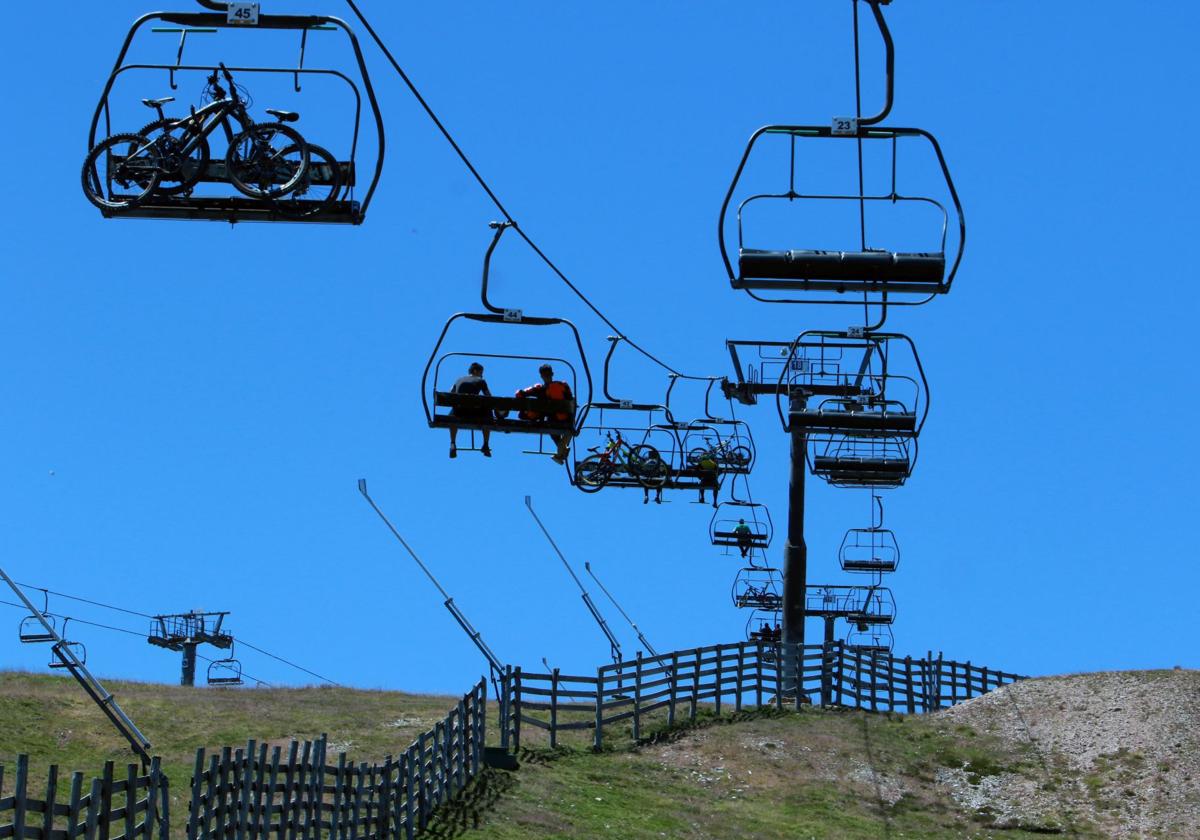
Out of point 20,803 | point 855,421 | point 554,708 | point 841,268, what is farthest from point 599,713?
point 20,803

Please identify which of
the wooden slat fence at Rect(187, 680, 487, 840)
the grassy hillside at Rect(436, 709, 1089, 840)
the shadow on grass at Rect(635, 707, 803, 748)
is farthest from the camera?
the shadow on grass at Rect(635, 707, 803, 748)

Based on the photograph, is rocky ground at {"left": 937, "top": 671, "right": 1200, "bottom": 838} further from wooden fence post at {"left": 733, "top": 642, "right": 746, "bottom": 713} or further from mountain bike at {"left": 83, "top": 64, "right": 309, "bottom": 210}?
mountain bike at {"left": 83, "top": 64, "right": 309, "bottom": 210}

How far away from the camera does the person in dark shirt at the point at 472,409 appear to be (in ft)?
77.3

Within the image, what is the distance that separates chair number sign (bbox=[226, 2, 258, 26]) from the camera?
627 inches

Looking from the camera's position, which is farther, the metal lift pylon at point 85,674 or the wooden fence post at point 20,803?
the metal lift pylon at point 85,674

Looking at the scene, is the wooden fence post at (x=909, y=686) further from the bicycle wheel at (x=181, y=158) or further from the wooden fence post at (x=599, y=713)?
the bicycle wheel at (x=181, y=158)

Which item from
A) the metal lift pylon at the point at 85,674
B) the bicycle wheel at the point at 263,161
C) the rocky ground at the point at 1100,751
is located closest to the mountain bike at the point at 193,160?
the bicycle wheel at the point at 263,161

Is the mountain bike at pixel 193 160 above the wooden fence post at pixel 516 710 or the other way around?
above

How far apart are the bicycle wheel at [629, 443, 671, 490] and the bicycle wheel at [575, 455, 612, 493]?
0.36 metres

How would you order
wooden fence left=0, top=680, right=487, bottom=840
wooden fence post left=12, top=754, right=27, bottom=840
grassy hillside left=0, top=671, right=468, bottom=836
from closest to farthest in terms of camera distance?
wooden fence post left=12, top=754, right=27, bottom=840 < wooden fence left=0, top=680, right=487, bottom=840 < grassy hillside left=0, top=671, right=468, bottom=836

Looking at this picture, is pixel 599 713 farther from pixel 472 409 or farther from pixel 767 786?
pixel 472 409

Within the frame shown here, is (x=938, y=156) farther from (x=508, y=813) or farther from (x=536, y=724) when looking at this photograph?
(x=536, y=724)

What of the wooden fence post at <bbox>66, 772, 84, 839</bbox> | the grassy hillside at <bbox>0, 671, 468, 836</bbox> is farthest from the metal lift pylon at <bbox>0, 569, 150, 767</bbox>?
the wooden fence post at <bbox>66, 772, 84, 839</bbox>

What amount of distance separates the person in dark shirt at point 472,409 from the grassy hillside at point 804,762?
496cm
